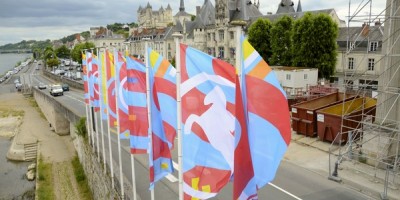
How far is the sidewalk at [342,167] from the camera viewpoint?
14.5 meters

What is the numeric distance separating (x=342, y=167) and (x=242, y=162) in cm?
1198

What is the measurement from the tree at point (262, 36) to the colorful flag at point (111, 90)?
32.7 meters

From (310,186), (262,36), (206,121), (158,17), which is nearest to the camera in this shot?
(206,121)

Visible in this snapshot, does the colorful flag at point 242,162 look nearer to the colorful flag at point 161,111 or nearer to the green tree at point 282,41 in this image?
the colorful flag at point 161,111

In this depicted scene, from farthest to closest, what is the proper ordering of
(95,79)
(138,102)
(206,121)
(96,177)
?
(96,177)
(95,79)
(138,102)
(206,121)

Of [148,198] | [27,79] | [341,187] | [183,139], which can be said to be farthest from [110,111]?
[27,79]

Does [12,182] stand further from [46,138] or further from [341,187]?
[341,187]

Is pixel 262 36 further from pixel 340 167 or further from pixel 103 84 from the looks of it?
pixel 103 84

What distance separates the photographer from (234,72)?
765cm

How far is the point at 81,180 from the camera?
86.1ft

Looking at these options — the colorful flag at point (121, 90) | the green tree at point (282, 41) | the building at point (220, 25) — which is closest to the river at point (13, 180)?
the colorful flag at point (121, 90)

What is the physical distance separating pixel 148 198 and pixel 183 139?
7.25 meters

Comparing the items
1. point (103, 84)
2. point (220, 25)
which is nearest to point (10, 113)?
point (220, 25)

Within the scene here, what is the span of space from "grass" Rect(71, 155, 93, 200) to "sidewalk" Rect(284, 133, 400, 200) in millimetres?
14215
